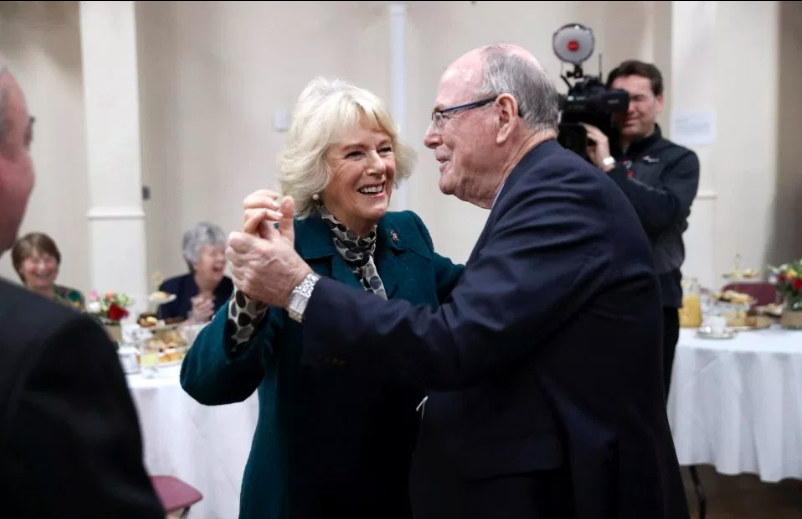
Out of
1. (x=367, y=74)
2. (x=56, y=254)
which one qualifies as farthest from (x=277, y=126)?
(x=56, y=254)

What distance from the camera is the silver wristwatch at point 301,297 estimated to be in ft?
4.36

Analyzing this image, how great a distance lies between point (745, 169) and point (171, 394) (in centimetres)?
447

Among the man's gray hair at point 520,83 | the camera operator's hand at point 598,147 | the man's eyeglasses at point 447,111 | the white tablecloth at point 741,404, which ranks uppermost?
the man's gray hair at point 520,83

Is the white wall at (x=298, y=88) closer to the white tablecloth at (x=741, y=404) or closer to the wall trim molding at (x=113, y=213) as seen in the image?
the wall trim molding at (x=113, y=213)

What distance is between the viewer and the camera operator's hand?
3256 millimetres

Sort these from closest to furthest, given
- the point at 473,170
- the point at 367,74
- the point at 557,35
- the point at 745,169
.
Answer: the point at 473,170
the point at 557,35
the point at 745,169
the point at 367,74

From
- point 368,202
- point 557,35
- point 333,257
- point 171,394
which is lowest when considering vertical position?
point 171,394

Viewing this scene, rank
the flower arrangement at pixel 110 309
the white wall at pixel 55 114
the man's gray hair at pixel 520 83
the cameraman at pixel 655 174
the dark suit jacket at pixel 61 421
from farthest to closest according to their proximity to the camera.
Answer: the white wall at pixel 55 114, the flower arrangement at pixel 110 309, the cameraman at pixel 655 174, the man's gray hair at pixel 520 83, the dark suit jacket at pixel 61 421

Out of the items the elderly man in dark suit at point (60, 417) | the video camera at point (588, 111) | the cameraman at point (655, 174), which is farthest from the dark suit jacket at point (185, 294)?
the elderly man in dark suit at point (60, 417)

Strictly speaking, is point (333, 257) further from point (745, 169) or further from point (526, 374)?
point (745, 169)

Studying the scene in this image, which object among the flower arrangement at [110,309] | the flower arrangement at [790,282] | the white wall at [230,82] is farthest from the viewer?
the white wall at [230,82]

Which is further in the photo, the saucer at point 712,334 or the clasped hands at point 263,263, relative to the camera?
the saucer at point 712,334

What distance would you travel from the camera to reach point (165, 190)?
602 cm

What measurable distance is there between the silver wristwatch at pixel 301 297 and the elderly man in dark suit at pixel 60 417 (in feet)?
1.67
